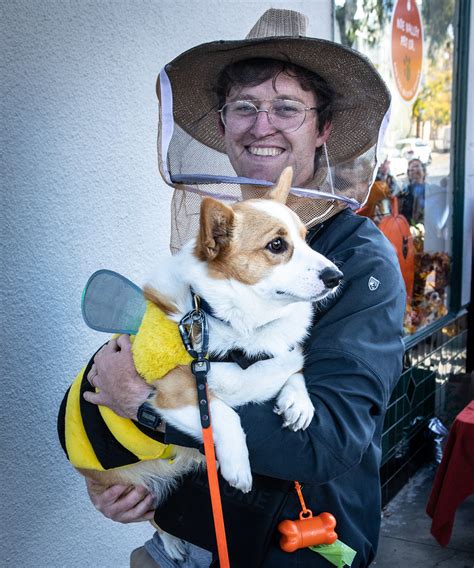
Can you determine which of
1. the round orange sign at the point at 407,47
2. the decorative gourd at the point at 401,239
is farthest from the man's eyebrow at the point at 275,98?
the round orange sign at the point at 407,47

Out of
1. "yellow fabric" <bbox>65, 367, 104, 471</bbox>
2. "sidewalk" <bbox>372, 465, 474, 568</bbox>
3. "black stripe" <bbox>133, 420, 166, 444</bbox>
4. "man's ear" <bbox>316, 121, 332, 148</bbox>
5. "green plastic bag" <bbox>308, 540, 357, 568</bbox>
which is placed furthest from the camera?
"sidewalk" <bbox>372, 465, 474, 568</bbox>

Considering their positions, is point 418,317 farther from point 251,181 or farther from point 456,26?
point 251,181

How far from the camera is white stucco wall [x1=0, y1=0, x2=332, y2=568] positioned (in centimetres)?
215

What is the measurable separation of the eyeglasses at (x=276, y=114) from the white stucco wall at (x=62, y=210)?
25.2 inches


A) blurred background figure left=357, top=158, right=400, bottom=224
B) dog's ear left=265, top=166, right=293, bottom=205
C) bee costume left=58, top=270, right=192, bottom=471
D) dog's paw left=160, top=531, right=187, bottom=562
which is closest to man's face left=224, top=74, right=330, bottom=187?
dog's ear left=265, top=166, right=293, bottom=205

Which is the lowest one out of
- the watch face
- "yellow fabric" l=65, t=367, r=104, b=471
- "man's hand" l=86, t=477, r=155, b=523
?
"man's hand" l=86, t=477, r=155, b=523

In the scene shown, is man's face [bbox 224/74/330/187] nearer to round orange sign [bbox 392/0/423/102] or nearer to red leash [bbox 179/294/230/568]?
red leash [bbox 179/294/230/568]

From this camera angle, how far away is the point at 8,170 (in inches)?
82.7

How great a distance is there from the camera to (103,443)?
1775 mm

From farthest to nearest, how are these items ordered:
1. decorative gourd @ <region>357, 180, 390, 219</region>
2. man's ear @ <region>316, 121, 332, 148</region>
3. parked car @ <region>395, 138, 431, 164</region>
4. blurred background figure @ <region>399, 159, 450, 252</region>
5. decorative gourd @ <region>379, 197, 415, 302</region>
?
1. blurred background figure @ <region>399, 159, 450, 252</region>
2. parked car @ <region>395, 138, 431, 164</region>
3. decorative gourd @ <region>379, 197, 415, 302</region>
4. decorative gourd @ <region>357, 180, 390, 219</region>
5. man's ear @ <region>316, 121, 332, 148</region>

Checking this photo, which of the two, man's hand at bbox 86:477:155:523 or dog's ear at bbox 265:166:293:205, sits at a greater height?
dog's ear at bbox 265:166:293:205

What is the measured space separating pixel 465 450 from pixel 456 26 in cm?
348

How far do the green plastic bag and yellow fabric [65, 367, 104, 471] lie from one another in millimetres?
602

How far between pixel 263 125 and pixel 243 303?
0.56 m
